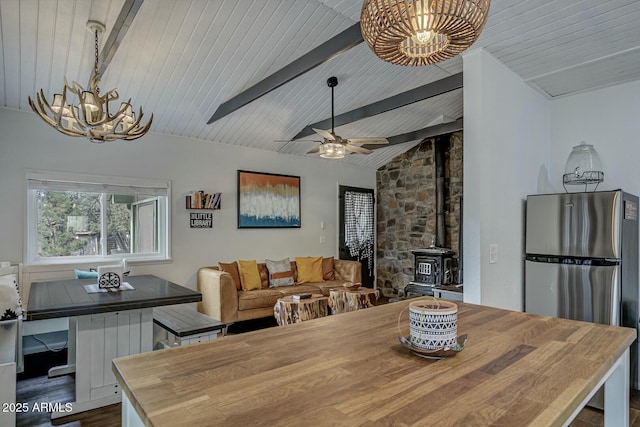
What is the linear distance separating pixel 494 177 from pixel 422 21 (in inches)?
76.1

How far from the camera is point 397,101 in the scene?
4.35m

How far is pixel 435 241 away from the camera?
6055 mm

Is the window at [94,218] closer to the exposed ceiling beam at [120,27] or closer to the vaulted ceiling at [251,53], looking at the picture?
the vaulted ceiling at [251,53]

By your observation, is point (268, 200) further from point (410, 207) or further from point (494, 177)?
point (494, 177)

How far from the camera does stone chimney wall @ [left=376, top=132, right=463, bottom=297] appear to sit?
6.00 meters

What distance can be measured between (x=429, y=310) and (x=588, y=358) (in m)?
0.46

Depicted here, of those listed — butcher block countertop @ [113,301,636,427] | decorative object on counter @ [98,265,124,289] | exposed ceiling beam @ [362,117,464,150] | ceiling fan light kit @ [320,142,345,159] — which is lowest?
decorative object on counter @ [98,265,124,289]

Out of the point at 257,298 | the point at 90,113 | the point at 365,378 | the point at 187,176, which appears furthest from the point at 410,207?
the point at 365,378

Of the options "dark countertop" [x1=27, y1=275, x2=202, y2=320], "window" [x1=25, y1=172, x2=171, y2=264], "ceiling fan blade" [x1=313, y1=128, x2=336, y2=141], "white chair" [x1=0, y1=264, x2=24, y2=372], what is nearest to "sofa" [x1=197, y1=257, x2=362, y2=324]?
"window" [x1=25, y1=172, x2=171, y2=264]

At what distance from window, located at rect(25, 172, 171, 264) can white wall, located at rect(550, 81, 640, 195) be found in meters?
4.38

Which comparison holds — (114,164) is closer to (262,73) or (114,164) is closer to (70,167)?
(70,167)

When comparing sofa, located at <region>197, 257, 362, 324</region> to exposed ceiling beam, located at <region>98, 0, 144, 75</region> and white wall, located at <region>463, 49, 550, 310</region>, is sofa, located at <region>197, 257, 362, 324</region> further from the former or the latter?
white wall, located at <region>463, 49, 550, 310</region>

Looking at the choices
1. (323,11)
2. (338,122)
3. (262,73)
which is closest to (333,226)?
(338,122)

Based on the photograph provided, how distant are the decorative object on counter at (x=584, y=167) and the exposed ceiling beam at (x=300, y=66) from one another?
7.12 feet
